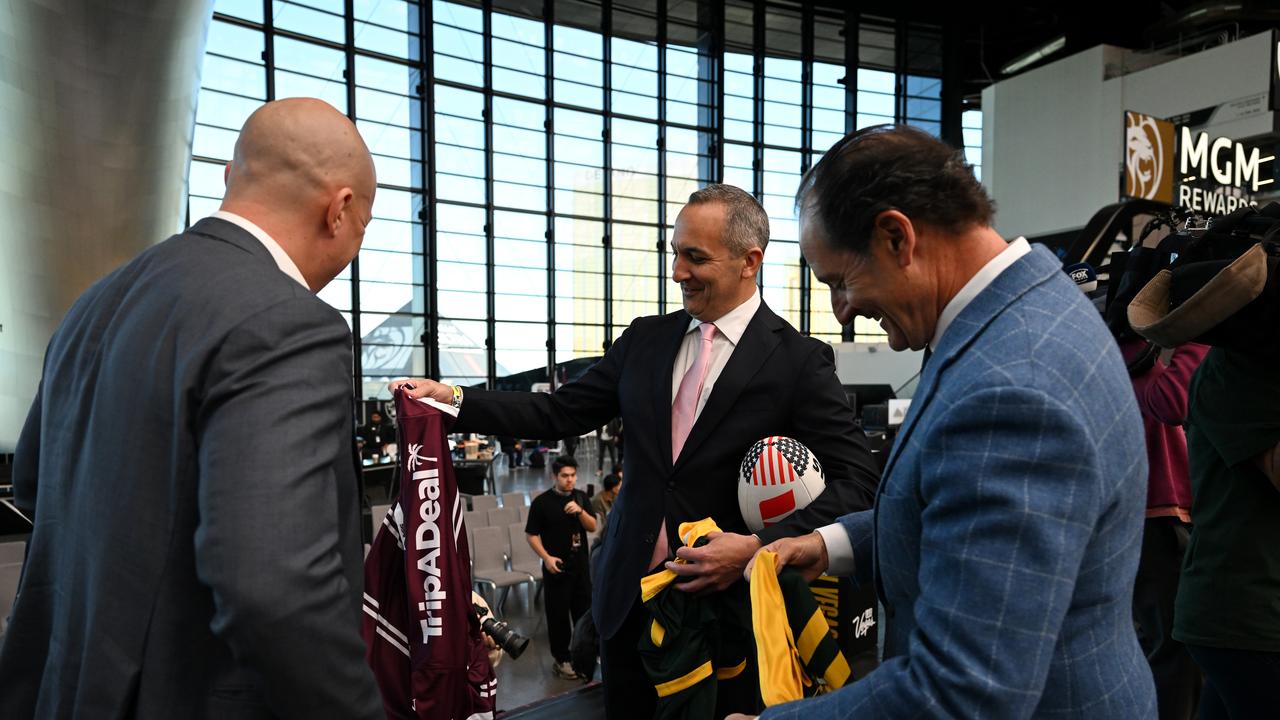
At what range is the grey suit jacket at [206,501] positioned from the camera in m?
1.02

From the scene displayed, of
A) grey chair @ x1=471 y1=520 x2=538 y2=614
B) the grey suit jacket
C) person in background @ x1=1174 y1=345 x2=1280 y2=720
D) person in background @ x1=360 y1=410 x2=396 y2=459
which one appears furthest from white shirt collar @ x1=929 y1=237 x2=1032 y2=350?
person in background @ x1=360 y1=410 x2=396 y2=459

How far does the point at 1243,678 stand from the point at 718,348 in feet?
4.40

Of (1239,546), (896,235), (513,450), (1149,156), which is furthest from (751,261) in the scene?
(513,450)

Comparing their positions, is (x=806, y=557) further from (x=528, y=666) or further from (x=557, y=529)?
(x=528, y=666)

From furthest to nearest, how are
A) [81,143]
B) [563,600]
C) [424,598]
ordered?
[563,600] → [81,143] → [424,598]

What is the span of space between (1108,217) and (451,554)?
3.60m

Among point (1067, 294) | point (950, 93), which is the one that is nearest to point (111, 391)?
point (1067, 294)

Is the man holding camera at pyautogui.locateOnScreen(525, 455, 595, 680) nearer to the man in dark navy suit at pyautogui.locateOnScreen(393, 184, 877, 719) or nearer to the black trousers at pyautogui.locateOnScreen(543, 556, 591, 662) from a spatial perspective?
the black trousers at pyautogui.locateOnScreen(543, 556, 591, 662)

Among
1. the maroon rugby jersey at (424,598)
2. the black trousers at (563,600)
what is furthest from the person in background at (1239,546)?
the black trousers at (563,600)

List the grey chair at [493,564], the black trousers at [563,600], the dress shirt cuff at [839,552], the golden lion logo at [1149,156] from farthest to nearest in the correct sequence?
the golden lion logo at [1149,156]
the grey chair at [493,564]
the black trousers at [563,600]
the dress shirt cuff at [839,552]

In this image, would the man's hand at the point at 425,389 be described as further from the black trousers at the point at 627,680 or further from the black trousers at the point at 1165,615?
the black trousers at the point at 1165,615

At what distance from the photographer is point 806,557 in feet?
4.54

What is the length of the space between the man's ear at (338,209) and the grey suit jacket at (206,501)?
0.14 metres

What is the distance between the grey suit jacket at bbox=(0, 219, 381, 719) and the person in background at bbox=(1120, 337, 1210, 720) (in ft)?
8.27
